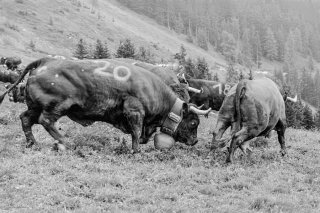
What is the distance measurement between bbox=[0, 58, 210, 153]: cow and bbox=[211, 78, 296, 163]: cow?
107 centimetres

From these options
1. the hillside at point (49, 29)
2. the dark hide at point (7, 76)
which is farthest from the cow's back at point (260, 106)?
the hillside at point (49, 29)

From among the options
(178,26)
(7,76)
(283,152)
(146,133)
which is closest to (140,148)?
(146,133)

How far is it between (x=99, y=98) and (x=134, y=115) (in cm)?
98

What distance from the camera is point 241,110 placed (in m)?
12.0

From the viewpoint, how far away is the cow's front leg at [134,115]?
11.9 meters

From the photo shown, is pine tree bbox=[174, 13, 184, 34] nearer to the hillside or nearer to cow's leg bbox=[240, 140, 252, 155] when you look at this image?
the hillside

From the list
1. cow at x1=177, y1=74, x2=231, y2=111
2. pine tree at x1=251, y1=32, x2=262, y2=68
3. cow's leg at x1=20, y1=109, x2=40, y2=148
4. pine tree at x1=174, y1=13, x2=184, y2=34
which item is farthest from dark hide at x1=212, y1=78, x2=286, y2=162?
pine tree at x1=251, y1=32, x2=262, y2=68

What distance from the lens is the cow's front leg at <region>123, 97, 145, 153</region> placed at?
11914 millimetres

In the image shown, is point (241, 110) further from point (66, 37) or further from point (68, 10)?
point (68, 10)

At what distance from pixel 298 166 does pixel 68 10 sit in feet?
202

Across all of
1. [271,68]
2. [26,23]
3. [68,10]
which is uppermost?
[26,23]

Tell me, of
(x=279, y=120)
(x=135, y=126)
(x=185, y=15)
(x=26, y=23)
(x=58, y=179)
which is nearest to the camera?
(x=58, y=179)

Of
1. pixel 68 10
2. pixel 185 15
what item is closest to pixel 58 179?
pixel 68 10

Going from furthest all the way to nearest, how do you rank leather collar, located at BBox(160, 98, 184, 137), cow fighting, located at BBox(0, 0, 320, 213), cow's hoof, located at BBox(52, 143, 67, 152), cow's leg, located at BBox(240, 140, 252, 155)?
leather collar, located at BBox(160, 98, 184, 137), cow's leg, located at BBox(240, 140, 252, 155), cow's hoof, located at BBox(52, 143, 67, 152), cow fighting, located at BBox(0, 0, 320, 213)
